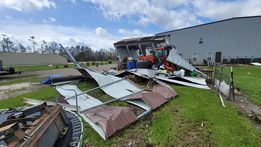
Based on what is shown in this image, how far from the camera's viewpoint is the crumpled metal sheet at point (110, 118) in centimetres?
336

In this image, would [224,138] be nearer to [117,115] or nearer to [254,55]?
[117,115]

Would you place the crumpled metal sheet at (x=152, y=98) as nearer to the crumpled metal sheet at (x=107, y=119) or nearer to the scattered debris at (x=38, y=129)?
the crumpled metal sheet at (x=107, y=119)

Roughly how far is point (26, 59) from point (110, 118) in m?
42.8

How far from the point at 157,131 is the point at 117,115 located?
897 millimetres

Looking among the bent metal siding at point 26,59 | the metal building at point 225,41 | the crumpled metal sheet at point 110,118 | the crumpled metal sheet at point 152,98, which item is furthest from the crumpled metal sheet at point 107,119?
the bent metal siding at point 26,59

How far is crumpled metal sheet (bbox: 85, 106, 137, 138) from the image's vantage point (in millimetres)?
3361

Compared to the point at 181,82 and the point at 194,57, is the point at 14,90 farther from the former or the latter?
the point at 194,57

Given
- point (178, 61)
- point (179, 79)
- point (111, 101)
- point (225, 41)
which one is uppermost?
point (225, 41)

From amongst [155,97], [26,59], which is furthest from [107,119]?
[26,59]

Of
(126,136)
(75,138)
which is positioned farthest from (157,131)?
(75,138)

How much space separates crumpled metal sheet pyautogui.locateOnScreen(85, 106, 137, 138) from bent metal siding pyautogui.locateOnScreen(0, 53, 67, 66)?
3657 centimetres

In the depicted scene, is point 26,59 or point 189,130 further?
point 26,59

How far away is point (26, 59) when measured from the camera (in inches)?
1550

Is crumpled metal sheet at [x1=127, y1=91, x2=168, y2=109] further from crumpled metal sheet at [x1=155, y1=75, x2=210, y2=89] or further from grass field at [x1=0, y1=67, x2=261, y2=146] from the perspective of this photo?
crumpled metal sheet at [x1=155, y1=75, x2=210, y2=89]
